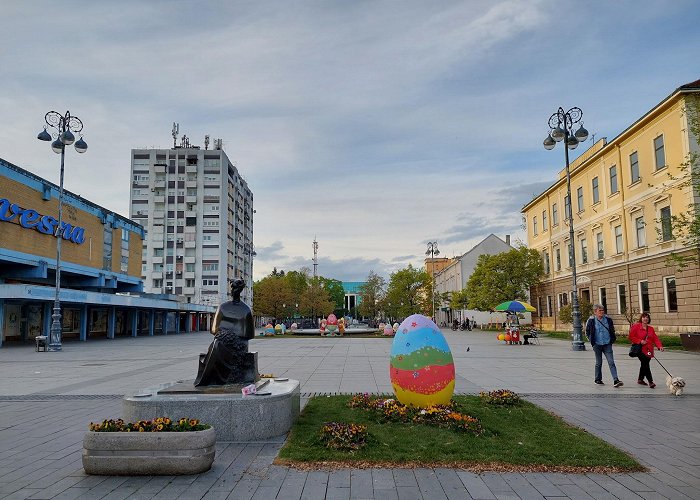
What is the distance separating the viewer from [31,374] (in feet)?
53.6

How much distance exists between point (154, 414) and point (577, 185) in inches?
1718

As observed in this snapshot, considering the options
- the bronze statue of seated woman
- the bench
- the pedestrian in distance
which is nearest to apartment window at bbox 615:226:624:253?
the pedestrian in distance

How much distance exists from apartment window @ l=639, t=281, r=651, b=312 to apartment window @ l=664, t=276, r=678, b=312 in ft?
7.45

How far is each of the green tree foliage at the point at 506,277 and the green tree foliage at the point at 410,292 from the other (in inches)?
1038

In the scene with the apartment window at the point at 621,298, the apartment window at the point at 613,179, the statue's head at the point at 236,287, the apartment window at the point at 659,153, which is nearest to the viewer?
the statue's head at the point at 236,287

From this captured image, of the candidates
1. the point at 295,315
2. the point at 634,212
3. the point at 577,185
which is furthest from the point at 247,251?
the point at 634,212

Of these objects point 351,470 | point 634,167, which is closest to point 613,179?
point 634,167

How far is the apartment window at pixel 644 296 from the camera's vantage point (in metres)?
32.0

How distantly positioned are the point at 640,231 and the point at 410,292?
49273mm

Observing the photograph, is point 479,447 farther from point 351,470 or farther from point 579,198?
point 579,198

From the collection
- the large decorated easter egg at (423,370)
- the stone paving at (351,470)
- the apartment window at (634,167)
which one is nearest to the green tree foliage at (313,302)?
the apartment window at (634,167)

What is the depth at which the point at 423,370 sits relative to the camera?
849cm

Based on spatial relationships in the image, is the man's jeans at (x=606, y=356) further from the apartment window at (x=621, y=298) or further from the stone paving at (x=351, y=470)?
the apartment window at (x=621, y=298)

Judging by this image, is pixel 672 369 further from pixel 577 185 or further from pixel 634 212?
pixel 577 185
